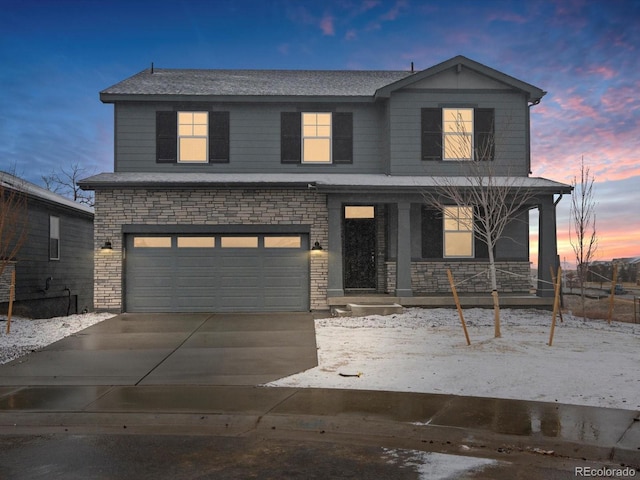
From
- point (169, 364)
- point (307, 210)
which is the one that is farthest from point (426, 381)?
point (307, 210)

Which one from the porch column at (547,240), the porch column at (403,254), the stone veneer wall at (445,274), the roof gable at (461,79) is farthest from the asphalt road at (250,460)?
the roof gable at (461,79)

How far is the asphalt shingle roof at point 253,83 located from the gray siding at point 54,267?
5.65 metres

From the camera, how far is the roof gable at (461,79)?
56.6ft

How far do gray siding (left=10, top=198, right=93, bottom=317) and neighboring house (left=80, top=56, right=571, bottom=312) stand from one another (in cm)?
426

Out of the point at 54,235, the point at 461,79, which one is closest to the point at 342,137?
the point at 461,79

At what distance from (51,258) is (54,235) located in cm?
91

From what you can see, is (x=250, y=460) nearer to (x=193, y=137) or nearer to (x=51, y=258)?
(x=193, y=137)

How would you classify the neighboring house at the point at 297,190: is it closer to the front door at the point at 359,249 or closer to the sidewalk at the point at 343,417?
the front door at the point at 359,249

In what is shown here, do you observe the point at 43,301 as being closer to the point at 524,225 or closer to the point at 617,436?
the point at 524,225

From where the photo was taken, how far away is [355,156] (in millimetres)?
17844

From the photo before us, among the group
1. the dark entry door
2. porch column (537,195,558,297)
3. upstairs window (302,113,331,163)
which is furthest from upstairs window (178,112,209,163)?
porch column (537,195,558,297)

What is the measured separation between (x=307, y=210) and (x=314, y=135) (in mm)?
2738

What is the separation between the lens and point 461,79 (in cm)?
1758

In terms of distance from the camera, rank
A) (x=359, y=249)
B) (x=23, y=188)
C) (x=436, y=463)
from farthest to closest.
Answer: (x=23, y=188), (x=359, y=249), (x=436, y=463)
